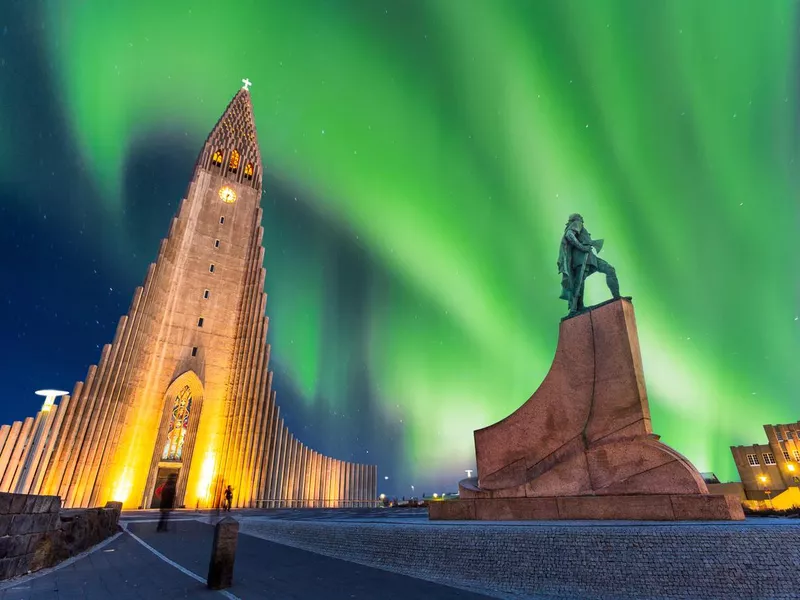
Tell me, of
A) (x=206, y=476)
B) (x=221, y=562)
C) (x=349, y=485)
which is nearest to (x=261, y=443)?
(x=206, y=476)

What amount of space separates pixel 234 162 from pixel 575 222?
35901mm

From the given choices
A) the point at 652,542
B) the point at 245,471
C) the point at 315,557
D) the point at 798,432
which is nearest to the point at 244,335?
the point at 245,471

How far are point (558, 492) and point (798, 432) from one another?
58755mm

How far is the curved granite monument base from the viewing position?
21.9ft

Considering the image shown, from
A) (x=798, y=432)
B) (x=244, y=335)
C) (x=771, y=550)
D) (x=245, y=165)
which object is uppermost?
(x=245, y=165)

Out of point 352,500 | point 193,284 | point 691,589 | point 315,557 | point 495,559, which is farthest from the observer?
point 352,500

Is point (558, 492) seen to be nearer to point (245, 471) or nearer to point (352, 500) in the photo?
point (245, 471)

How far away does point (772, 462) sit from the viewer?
47.4 meters

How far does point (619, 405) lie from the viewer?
8.04 metres

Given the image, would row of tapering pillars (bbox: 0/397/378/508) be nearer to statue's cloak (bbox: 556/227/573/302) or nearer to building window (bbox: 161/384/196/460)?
building window (bbox: 161/384/196/460)

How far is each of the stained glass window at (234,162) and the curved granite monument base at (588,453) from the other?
3660 centimetres

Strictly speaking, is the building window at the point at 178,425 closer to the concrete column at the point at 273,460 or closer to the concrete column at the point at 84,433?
the concrete column at the point at 84,433

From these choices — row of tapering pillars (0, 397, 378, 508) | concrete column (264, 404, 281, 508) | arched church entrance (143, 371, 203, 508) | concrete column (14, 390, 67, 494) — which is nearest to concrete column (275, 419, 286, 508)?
row of tapering pillars (0, 397, 378, 508)

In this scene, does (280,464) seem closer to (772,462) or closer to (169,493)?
(169,493)
